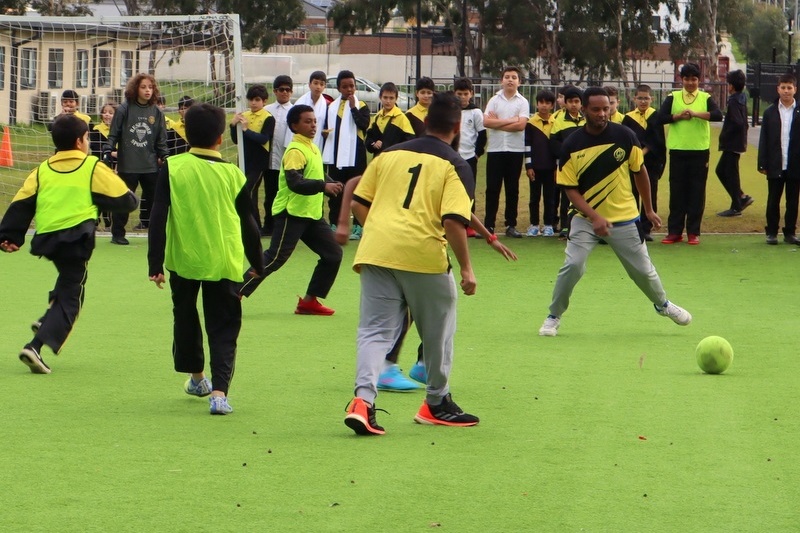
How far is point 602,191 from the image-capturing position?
31.3 ft

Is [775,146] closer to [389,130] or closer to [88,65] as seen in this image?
[389,130]

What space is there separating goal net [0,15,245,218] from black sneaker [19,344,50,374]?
32.3 ft

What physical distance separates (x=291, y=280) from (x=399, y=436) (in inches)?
261

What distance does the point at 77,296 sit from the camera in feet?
26.8

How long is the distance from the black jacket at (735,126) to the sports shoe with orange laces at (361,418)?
1124 cm

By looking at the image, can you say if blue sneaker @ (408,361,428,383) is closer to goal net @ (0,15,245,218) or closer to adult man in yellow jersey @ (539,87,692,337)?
adult man in yellow jersey @ (539,87,692,337)

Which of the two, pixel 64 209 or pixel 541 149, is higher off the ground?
pixel 541 149

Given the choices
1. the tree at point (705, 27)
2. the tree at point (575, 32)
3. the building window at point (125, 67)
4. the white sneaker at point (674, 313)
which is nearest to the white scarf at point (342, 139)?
the building window at point (125, 67)

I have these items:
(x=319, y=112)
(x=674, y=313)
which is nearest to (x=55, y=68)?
(x=319, y=112)

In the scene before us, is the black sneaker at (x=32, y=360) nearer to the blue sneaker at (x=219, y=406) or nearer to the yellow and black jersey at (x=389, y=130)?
the blue sneaker at (x=219, y=406)

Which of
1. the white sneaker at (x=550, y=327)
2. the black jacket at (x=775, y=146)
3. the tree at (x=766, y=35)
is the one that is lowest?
the white sneaker at (x=550, y=327)

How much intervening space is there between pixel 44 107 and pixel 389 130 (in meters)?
5.70

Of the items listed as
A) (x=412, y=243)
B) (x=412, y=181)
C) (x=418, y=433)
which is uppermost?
(x=412, y=181)

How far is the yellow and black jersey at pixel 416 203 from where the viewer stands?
621 cm
